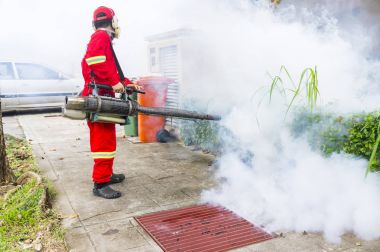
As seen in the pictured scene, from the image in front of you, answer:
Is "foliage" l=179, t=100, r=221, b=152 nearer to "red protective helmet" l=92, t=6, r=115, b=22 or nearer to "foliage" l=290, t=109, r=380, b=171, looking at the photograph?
"foliage" l=290, t=109, r=380, b=171

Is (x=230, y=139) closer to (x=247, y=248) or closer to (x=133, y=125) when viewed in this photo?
(x=247, y=248)

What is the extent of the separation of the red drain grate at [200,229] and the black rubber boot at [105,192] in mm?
630

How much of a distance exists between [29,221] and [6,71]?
9307mm

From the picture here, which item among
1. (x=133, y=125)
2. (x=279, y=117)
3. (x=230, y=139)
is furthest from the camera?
(x=133, y=125)

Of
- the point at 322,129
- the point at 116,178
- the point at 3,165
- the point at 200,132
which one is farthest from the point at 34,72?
the point at 322,129

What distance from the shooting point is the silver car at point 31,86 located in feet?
35.7

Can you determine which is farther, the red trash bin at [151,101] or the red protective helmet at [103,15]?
the red trash bin at [151,101]

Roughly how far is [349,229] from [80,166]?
3.82 m

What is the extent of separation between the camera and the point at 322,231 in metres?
3.06

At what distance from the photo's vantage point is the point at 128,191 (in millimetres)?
4156

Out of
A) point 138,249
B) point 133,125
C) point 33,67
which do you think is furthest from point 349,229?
point 33,67

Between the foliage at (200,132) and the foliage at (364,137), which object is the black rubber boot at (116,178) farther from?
the foliage at (364,137)

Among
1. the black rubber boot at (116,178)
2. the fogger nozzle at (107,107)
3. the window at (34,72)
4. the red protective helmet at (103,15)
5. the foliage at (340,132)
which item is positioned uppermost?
the red protective helmet at (103,15)

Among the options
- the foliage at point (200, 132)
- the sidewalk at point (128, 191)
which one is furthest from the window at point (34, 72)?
the foliage at point (200, 132)
